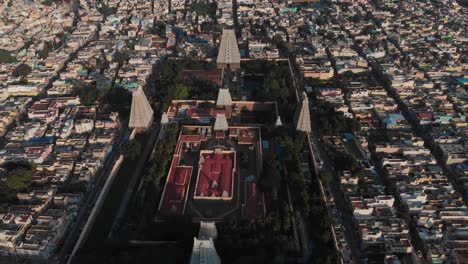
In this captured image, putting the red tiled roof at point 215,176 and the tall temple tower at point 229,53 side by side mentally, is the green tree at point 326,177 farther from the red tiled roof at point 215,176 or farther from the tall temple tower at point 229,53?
the tall temple tower at point 229,53

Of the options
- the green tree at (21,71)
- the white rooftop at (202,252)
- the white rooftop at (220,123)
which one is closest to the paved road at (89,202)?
the white rooftop at (220,123)

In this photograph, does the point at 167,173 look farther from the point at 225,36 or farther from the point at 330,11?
the point at 330,11

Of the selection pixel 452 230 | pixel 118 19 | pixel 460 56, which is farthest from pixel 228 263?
pixel 118 19

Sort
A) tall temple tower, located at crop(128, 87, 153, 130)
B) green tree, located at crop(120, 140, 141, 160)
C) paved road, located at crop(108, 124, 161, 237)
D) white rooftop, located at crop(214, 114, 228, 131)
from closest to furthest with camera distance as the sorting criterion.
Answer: paved road, located at crop(108, 124, 161, 237) → green tree, located at crop(120, 140, 141, 160) → white rooftop, located at crop(214, 114, 228, 131) → tall temple tower, located at crop(128, 87, 153, 130)

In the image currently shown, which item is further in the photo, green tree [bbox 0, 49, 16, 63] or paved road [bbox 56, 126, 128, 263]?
green tree [bbox 0, 49, 16, 63]

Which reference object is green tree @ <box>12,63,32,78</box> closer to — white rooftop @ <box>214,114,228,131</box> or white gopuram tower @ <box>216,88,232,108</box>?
white gopuram tower @ <box>216,88,232,108</box>

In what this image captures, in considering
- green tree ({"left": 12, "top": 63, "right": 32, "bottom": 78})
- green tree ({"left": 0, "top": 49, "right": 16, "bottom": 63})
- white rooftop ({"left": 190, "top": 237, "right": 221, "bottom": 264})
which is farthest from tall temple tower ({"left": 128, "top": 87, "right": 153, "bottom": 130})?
green tree ({"left": 0, "top": 49, "right": 16, "bottom": 63})

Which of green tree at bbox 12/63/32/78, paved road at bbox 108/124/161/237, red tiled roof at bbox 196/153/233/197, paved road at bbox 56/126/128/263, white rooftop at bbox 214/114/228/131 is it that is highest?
white rooftop at bbox 214/114/228/131
